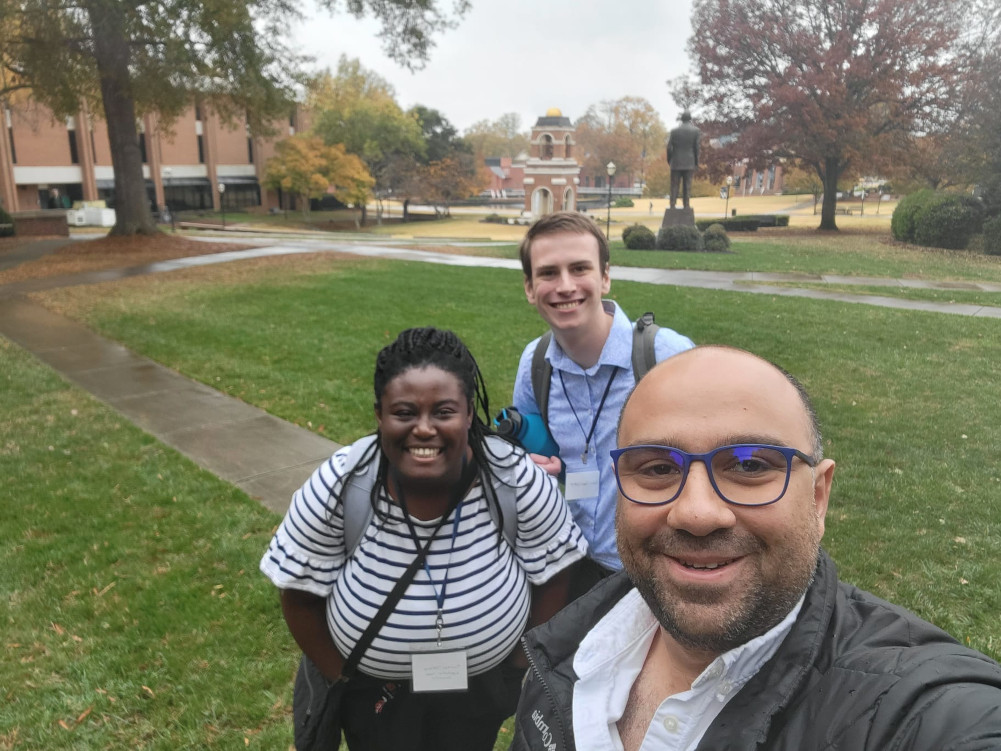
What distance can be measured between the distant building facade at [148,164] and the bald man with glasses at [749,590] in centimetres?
4649

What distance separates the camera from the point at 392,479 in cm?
205

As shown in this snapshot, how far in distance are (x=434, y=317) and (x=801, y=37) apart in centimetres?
2618

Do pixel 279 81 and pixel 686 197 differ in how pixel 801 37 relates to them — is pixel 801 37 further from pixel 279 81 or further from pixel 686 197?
pixel 279 81

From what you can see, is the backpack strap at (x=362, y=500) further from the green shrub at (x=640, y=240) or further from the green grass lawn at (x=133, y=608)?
the green shrub at (x=640, y=240)

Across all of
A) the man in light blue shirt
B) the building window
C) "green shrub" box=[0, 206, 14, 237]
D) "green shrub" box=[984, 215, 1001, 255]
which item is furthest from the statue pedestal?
the building window

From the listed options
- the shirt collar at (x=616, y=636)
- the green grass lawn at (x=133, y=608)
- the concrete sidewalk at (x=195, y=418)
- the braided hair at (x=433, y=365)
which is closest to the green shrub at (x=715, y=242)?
the concrete sidewalk at (x=195, y=418)

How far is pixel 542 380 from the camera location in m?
2.59

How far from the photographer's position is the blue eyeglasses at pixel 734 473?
114 cm

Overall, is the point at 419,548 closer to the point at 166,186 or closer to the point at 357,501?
the point at 357,501

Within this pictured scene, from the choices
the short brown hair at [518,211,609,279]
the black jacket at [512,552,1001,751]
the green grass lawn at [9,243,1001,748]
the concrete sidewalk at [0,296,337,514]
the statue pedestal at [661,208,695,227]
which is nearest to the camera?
the black jacket at [512,552,1001,751]

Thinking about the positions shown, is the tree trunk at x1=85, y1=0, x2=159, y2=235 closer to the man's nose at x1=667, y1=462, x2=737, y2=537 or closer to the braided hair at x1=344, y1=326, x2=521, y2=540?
the braided hair at x1=344, y1=326, x2=521, y2=540

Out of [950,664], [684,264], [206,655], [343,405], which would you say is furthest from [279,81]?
[950,664]

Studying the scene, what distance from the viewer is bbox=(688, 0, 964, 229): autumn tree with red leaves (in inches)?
1114

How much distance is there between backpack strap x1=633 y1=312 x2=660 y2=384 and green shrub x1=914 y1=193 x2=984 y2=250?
22.7 m
